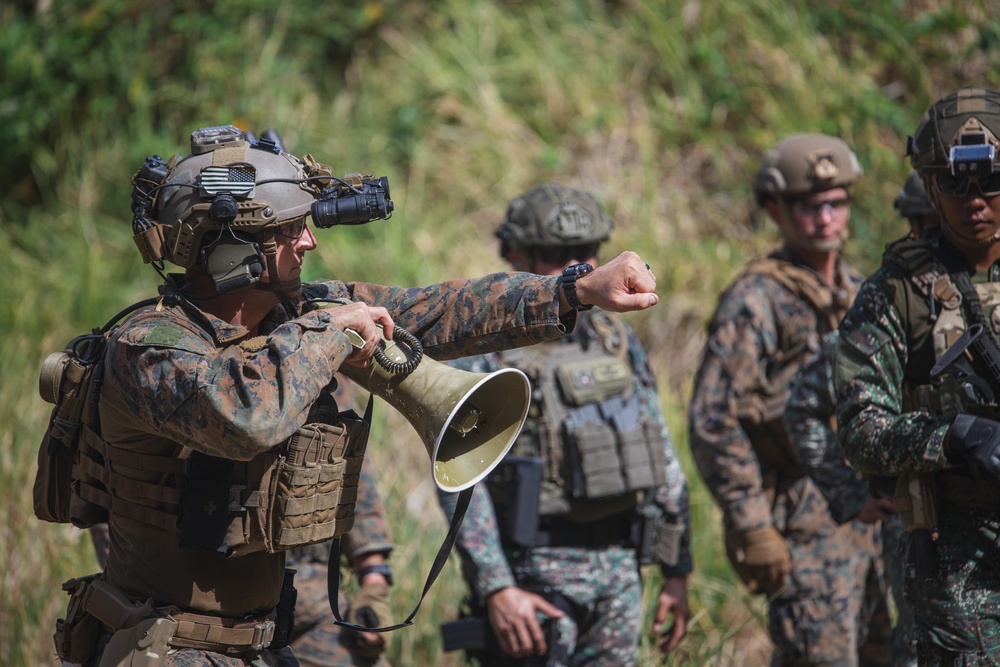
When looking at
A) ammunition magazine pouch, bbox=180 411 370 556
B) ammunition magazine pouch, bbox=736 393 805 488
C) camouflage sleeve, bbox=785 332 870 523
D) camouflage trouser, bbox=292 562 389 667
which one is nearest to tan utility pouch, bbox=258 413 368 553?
ammunition magazine pouch, bbox=180 411 370 556

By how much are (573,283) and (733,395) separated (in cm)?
196

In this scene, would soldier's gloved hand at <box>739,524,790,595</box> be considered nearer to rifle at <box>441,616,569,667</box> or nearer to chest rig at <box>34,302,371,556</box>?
rifle at <box>441,616,569,667</box>

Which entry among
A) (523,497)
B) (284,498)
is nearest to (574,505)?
(523,497)

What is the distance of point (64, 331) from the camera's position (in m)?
8.48

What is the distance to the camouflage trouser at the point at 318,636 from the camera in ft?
13.4

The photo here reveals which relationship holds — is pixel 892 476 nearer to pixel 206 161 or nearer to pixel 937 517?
pixel 937 517

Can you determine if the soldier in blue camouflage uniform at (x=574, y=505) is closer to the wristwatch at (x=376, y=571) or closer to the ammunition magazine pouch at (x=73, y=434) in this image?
the wristwatch at (x=376, y=571)

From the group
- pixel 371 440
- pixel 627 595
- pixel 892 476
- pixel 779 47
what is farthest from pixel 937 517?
pixel 779 47

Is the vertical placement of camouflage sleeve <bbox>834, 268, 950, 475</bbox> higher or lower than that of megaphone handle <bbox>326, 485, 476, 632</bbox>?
higher

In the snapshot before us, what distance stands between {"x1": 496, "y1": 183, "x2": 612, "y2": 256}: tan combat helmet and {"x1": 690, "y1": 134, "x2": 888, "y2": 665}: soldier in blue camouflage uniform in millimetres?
760

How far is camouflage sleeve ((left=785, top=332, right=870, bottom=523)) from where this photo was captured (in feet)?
14.4

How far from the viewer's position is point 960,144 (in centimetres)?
359

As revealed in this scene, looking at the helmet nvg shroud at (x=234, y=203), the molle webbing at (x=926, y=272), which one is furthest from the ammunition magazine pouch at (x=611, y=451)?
the helmet nvg shroud at (x=234, y=203)

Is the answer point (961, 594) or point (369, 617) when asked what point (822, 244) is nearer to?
point (961, 594)
